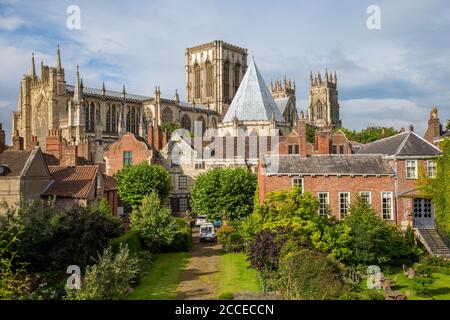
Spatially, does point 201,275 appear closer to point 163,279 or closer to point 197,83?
point 163,279

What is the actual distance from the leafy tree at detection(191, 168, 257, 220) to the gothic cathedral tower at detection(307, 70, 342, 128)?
10705 centimetres

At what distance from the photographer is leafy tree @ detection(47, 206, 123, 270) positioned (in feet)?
87.2

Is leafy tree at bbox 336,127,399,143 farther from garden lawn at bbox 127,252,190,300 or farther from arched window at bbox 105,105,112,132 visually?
garden lawn at bbox 127,252,190,300

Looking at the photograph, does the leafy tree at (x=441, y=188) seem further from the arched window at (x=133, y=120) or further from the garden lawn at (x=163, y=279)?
the arched window at (x=133, y=120)

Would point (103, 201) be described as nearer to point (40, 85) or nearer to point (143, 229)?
point (143, 229)

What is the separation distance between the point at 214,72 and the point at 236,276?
10309cm

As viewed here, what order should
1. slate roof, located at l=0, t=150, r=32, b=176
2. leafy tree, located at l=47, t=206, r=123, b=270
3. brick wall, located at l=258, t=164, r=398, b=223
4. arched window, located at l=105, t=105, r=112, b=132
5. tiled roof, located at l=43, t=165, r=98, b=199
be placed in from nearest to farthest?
leafy tree, located at l=47, t=206, r=123, b=270 → slate roof, located at l=0, t=150, r=32, b=176 → tiled roof, located at l=43, t=165, r=98, b=199 → brick wall, located at l=258, t=164, r=398, b=223 → arched window, located at l=105, t=105, r=112, b=132

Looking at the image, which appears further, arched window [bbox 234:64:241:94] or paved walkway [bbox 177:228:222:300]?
arched window [bbox 234:64:241:94]

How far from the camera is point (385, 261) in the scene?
104 ft

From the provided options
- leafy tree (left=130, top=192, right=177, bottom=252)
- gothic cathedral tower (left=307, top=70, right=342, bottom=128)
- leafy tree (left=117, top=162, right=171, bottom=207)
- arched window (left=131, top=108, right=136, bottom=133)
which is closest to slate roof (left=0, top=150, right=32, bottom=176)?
leafy tree (left=130, top=192, right=177, bottom=252)

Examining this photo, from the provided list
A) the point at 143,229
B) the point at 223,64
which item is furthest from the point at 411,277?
the point at 223,64

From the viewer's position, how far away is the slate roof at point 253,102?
7344 centimetres

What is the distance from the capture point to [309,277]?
22328 mm

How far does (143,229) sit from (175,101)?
75596 millimetres
